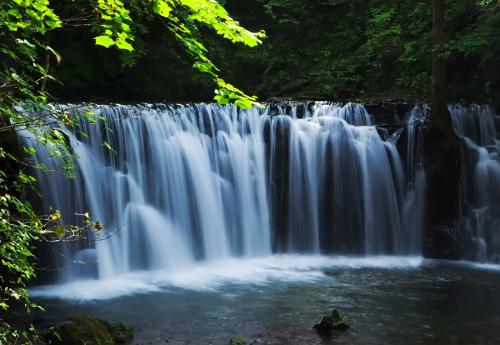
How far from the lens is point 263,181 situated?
13484mm

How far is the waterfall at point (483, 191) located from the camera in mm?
12648

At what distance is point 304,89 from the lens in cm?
1822

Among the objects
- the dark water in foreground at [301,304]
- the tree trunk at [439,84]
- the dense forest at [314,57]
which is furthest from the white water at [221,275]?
the dense forest at [314,57]

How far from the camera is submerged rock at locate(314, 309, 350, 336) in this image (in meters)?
7.65

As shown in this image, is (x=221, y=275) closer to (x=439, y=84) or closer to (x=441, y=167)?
(x=441, y=167)

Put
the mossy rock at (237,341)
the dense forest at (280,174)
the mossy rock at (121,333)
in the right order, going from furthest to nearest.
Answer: the dense forest at (280,174) < the mossy rock at (121,333) < the mossy rock at (237,341)

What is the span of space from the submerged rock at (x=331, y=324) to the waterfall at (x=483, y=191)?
19.4 ft

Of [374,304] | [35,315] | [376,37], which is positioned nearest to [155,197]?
[35,315]

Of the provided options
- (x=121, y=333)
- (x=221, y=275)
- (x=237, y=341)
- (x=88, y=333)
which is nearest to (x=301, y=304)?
(x=237, y=341)

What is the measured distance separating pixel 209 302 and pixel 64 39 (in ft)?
33.3

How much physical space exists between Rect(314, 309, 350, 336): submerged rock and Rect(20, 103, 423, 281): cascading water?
468cm

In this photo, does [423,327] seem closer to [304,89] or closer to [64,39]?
[304,89]

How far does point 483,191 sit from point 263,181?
5.02 m

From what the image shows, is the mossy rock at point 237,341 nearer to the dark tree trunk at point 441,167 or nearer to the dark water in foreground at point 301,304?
the dark water in foreground at point 301,304
